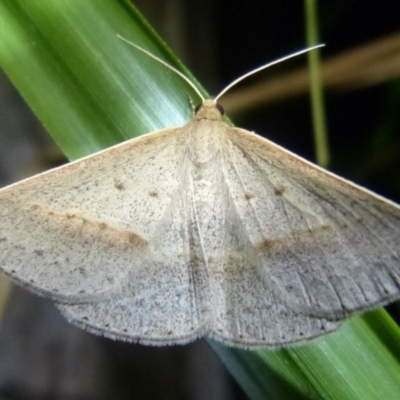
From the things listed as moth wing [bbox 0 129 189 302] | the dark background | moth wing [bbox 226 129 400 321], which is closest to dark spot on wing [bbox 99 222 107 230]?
moth wing [bbox 0 129 189 302]

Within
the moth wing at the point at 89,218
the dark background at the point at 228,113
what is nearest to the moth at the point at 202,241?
the moth wing at the point at 89,218

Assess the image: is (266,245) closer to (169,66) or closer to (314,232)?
(314,232)

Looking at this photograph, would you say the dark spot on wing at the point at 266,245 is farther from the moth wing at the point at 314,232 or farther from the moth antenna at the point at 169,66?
the moth antenna at the point at 169,66

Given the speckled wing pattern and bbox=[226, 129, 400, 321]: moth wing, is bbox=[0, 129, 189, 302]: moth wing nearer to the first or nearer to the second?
the speckled wing pattern

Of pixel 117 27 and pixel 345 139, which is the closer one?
pixel 117 27

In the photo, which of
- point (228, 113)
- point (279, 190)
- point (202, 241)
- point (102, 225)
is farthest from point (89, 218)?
point (228, 113)

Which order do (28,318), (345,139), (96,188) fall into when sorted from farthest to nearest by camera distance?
(345,139) < (28,318) < (96,188)

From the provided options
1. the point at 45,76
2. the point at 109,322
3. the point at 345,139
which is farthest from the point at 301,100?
the point at 109,322

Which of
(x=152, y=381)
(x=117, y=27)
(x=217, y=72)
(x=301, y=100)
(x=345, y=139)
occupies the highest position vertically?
(x=217, y=72)

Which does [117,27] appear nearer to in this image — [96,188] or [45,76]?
[45,76]
